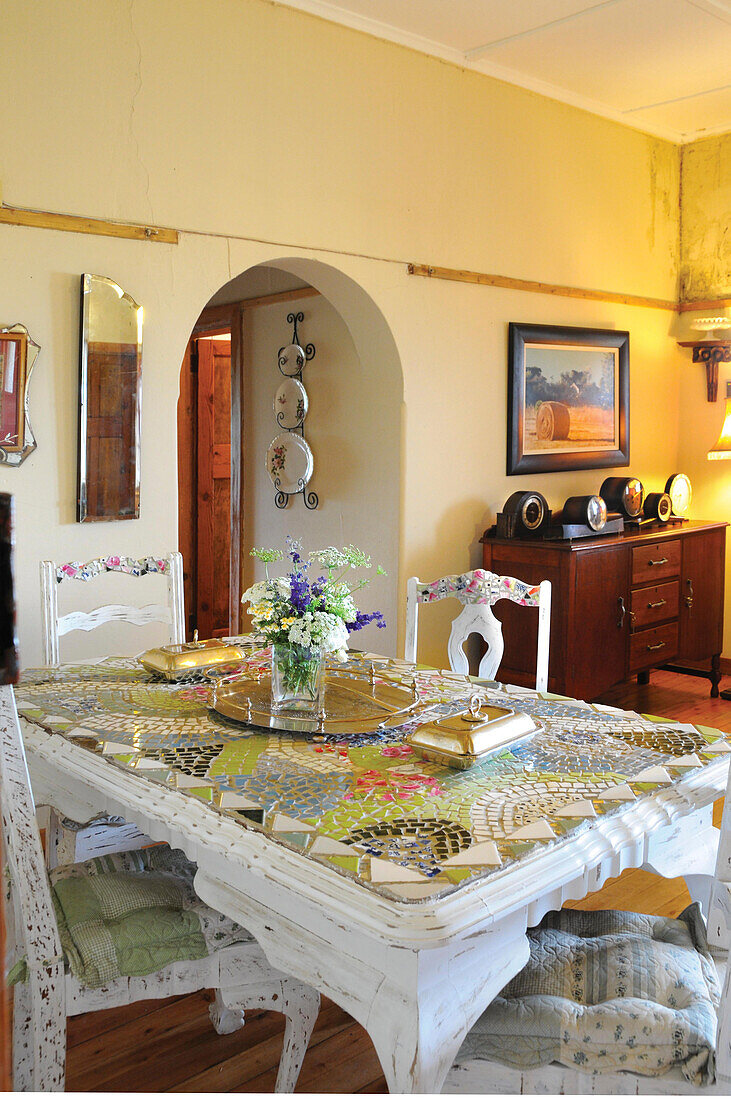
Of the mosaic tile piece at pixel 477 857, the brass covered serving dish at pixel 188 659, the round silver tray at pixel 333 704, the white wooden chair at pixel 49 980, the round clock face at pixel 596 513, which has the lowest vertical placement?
the white wooden chair at pixel 49 980

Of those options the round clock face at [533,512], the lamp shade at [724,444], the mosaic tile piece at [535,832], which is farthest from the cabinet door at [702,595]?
the mosaic tile piece at [535,832]

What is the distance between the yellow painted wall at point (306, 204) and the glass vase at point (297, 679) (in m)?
1.47

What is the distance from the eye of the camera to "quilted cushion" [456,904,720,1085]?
1393 millimetres

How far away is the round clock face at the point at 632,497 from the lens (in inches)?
200

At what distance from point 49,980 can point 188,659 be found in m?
0.96

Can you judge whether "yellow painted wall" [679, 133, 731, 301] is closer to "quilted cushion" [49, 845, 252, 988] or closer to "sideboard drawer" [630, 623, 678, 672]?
"sideboard drawer" [630, 623, 678, 672]

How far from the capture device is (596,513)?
184 inches

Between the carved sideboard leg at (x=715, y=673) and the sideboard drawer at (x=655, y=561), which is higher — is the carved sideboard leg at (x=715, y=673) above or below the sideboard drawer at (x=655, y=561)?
below

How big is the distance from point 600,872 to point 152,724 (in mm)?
980

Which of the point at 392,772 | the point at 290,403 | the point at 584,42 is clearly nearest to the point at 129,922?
the point at 392,772

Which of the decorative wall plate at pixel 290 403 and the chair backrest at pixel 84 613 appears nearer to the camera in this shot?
the chair backrest at pixel 84 613

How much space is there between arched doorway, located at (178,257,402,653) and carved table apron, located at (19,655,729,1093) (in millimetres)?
2727

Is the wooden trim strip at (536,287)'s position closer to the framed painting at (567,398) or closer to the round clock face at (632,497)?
the framed painting at (567,398)

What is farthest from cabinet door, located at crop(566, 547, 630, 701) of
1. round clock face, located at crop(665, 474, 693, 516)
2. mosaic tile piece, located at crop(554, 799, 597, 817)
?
mosaic tile piece, located at crop(554, 799, 597, 817)
